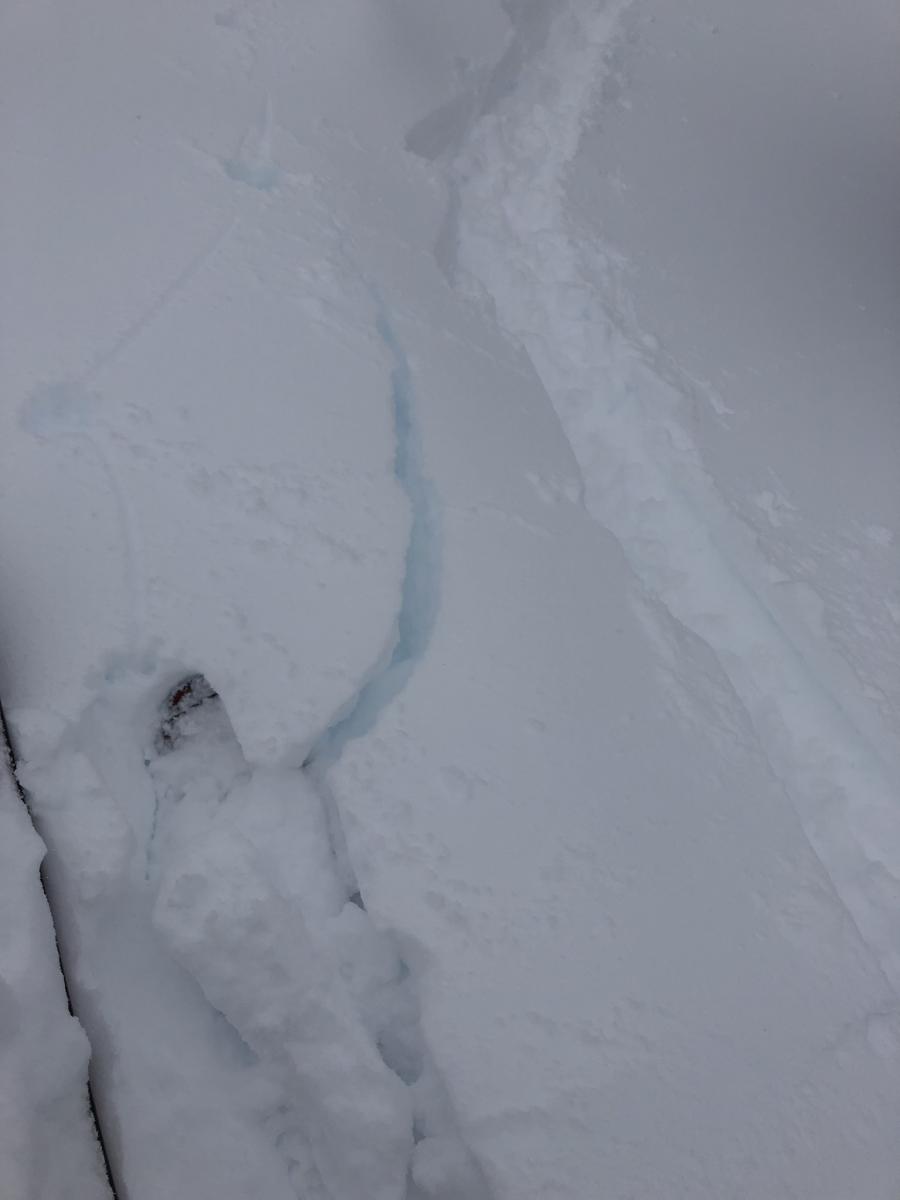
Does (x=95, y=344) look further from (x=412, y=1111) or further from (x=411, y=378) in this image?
(x=412, y=1111)

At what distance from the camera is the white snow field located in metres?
1.55

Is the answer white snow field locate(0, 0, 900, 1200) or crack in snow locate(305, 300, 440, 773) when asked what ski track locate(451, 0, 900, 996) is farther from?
crack in snow locate(305, 300, 440, 773)

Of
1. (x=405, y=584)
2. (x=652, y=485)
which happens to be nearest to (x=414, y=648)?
(x=405, y=584)

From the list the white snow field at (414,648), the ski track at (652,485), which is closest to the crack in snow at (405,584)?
the white snow field at (414,648)

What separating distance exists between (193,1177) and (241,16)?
3.56 m

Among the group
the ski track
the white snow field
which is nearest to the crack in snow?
the white snow field

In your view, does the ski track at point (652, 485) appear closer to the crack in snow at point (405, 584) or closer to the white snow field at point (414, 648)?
the white snow field at point (414, 648)

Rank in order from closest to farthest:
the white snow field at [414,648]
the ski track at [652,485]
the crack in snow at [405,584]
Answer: the white snow field at [414,648], the crack in snow at [405,584], the ski track at [652,485]

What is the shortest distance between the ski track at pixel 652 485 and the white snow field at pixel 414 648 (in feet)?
0.04

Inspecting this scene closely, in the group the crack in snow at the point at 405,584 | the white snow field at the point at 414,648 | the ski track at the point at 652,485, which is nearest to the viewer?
the white snow field at the point at 414,648

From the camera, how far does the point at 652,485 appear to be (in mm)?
2607

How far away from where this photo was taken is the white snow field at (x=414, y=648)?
1.55 metres

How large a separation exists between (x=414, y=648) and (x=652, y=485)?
100cm

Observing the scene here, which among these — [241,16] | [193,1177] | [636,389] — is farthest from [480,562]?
[241,16]
